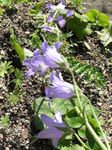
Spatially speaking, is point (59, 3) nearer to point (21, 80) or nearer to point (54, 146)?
point (21, 80)

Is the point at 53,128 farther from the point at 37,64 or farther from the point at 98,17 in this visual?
the point at 98,17

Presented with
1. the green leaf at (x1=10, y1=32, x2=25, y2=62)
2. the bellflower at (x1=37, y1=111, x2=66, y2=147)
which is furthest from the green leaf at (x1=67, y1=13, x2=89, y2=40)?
the bellflower at (x1=37, y1=111, x2=66, y2=147)

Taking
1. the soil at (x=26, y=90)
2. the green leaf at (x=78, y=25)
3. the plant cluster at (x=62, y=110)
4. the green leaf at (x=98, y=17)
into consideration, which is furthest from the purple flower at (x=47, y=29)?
the green leaf at (x=98, y=17)

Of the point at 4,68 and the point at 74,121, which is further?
the point at 4,68

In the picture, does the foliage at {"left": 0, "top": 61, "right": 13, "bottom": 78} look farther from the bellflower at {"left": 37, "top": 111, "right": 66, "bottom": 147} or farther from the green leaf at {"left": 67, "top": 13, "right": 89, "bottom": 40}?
the green leaf at {"left": 67, "top": 13, "right": 89, "bottom": 40}

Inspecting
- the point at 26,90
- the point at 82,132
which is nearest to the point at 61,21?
the point at 26,90

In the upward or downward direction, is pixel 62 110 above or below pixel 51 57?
below

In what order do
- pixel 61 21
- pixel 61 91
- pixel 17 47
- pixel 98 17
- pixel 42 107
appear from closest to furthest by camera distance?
1. pixel 61 91
2. pixel 42 107
3. pixel 17 47
4. pixel 61 21
5. pixel 98 17

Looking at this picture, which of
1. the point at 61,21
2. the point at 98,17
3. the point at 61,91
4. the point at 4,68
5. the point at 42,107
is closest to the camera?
the point at 61,91

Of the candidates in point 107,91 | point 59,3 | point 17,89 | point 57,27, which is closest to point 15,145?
point 17,89
